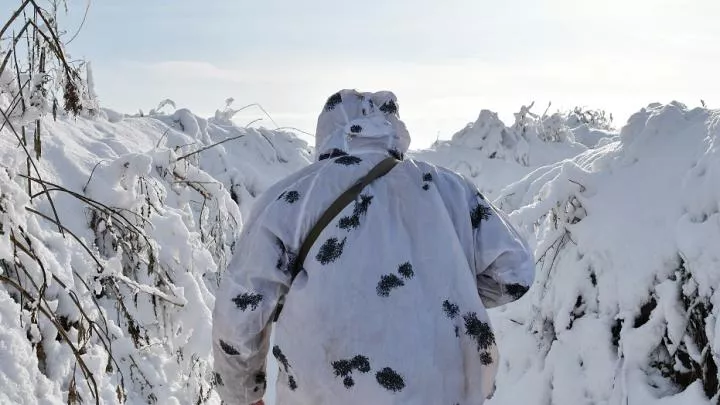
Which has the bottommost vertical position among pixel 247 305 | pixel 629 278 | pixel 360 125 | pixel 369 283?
pixel 629 278

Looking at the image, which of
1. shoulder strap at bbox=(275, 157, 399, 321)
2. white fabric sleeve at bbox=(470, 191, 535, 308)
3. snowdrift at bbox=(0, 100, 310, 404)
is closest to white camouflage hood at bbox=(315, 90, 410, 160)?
shoulder strap at bbox=(275, 157, 399, 321)

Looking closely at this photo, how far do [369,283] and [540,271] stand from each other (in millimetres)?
2667

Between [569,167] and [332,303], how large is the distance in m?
2.64

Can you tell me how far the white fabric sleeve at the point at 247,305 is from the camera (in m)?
2.21

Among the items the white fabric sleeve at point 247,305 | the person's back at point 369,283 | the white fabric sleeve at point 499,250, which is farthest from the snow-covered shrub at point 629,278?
the white fabric sleeve at point 247,305

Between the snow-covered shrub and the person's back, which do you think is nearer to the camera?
the person's back

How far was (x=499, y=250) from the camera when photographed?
2.33 meters

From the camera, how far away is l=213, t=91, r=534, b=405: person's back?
2.08 meters

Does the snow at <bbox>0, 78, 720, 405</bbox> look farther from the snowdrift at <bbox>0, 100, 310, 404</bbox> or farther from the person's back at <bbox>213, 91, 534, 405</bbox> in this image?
the person's back at <bbox>213, 91, 534, 405</bbox>

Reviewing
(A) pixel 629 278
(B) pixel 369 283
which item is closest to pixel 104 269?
(B) pixel 369 283

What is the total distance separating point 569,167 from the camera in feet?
14.0

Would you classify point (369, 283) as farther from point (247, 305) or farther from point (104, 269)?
point (104, 269)

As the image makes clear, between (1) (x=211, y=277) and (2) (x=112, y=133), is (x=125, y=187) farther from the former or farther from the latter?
(1) (x=211, y=277)

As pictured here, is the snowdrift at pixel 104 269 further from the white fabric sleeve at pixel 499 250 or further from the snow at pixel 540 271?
the white fabric sleeve at pixel 499 250
